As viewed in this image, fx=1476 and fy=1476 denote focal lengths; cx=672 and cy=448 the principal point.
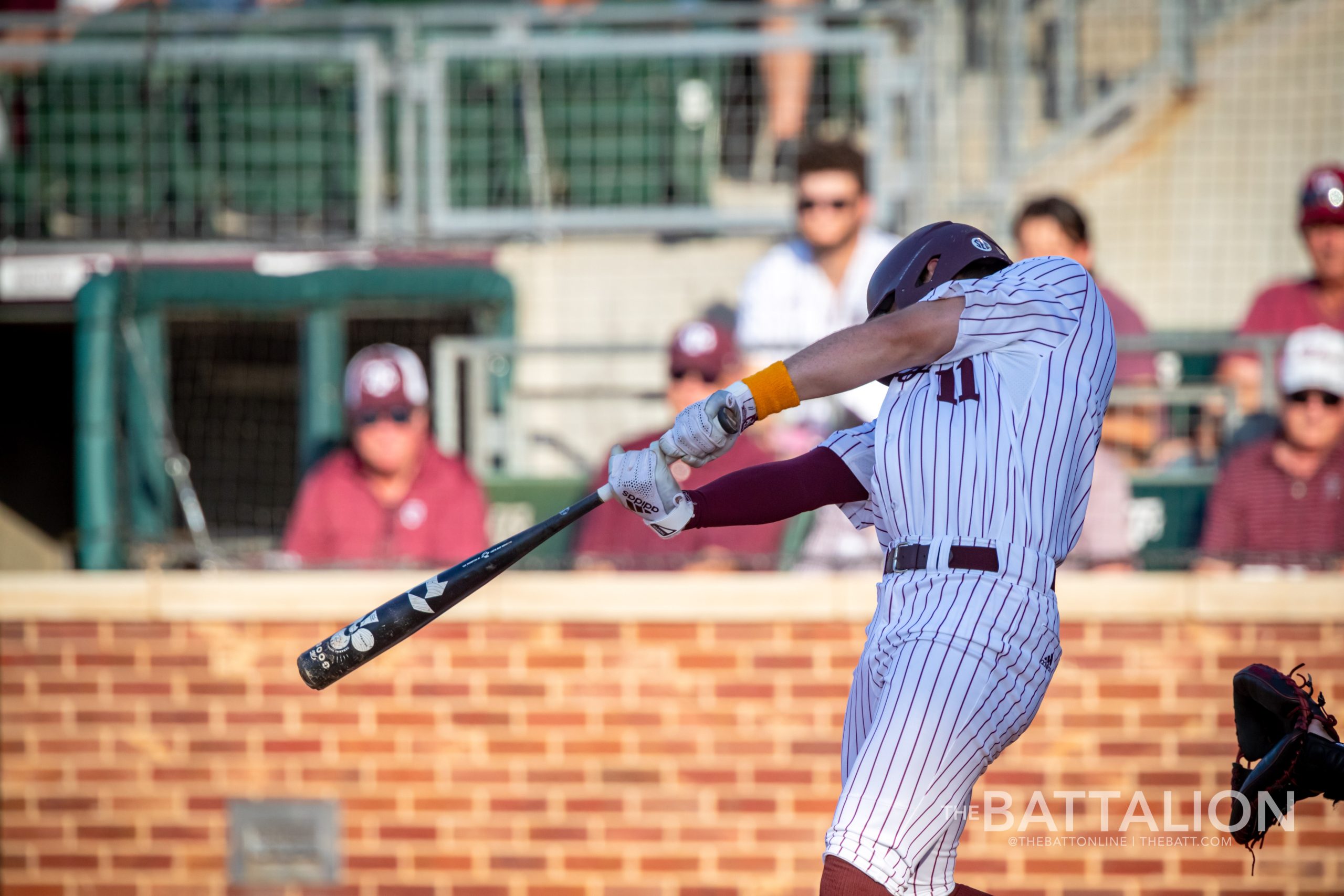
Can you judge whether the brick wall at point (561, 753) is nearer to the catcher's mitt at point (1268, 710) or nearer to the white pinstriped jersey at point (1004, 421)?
the catcher's mitt at point (1268, 710)

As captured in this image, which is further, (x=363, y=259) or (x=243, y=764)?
(x=363, y=259)

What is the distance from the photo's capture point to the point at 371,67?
6.07 m

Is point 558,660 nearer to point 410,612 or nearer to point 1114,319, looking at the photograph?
point 410,612

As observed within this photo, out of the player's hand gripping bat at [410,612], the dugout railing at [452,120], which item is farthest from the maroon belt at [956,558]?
the dugout railing at [452,120]

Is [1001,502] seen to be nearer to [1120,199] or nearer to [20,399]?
[1120,199]

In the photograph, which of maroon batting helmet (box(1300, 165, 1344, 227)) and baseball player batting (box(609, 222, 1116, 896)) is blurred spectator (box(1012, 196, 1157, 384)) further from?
baseball player batting (box(609, 222, 1116, 896))

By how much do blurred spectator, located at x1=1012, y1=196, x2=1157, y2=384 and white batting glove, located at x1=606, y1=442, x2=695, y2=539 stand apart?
2.28 m

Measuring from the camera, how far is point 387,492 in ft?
17.3

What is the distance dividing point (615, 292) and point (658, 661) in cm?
180

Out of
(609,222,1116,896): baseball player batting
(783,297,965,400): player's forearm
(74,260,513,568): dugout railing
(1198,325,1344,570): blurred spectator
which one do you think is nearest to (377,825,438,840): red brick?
(74,260,513,568): dugout railing

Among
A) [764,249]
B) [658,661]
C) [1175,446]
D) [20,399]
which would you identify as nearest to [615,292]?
[764,249]

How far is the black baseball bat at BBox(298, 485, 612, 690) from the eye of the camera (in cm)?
324

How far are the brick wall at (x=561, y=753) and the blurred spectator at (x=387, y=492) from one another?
30 centimetres

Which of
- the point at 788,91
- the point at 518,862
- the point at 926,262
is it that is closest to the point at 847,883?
the point at 926,262
